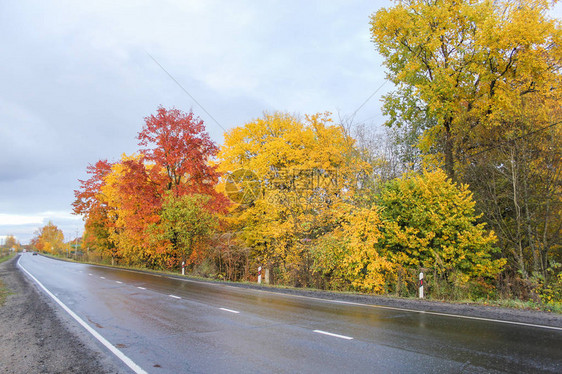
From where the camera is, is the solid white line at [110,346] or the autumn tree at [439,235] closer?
the solid white line at [110,346]

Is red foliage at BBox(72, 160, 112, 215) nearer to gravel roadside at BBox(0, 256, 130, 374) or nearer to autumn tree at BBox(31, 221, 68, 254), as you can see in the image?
gravel roadside at BBox(0, 256, 130, 374)

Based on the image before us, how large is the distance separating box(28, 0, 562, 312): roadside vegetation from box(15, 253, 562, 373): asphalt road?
446 centimetres

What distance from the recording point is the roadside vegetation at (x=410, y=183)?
46.0ft

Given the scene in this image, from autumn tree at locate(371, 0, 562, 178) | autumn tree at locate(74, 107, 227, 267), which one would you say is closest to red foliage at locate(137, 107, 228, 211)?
autumn tree at locate(74, 107, 227, 267)

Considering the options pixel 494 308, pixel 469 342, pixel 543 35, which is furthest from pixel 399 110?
pixel 469 342

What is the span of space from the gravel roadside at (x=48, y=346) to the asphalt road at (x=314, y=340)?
383 mm

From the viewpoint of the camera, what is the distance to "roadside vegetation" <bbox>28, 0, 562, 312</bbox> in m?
14.0

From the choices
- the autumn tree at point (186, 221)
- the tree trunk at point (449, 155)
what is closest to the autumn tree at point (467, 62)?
the tree trunk at point (449, 155)

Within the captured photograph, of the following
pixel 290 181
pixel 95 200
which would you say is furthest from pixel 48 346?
pixel 95 200

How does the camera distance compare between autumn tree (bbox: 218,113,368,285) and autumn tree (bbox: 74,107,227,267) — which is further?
autumn tree (bbox: 74,107,227,267)

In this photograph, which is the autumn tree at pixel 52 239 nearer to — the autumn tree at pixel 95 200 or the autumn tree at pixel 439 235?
the autumn tree at pixel 95 200

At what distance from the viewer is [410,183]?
1536 cm

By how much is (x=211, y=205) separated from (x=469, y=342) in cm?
2115

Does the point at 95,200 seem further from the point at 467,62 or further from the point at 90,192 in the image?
the point at 467,62
